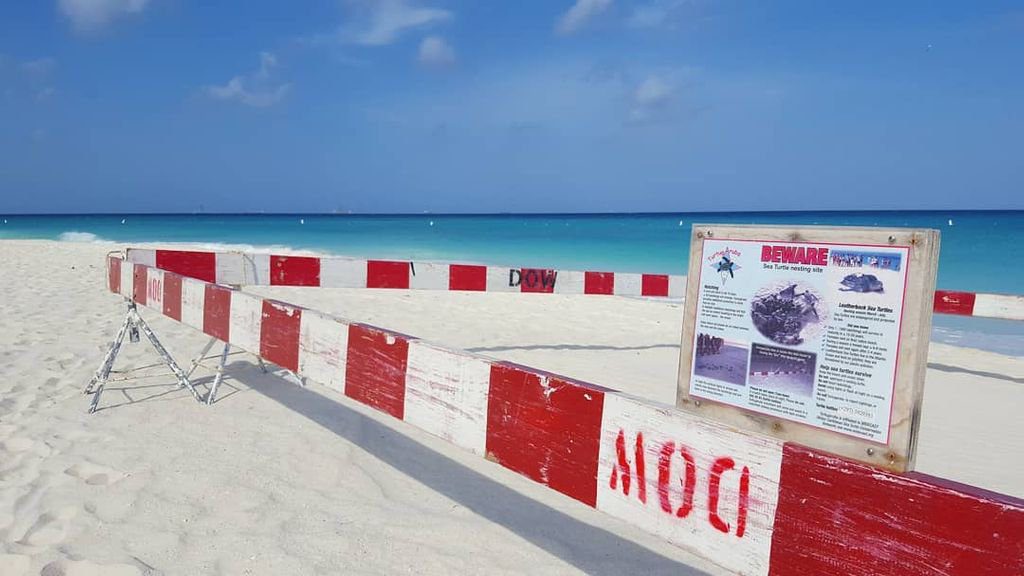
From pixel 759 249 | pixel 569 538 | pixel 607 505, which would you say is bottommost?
pixel 569 538

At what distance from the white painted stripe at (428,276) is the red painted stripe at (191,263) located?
5.29 feet

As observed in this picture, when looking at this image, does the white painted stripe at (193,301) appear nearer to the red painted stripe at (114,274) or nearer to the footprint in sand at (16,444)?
the footprint in sand at (16,444)

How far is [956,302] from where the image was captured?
24.8 ft

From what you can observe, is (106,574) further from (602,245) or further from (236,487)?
(602,245)

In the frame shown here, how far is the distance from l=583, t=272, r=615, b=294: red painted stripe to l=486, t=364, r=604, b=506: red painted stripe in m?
4.86

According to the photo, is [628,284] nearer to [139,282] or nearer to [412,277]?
[412,277]

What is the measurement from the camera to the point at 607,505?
171 centimetres

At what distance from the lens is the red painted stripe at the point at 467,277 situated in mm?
6039

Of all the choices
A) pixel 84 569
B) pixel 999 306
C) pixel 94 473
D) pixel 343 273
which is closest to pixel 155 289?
pixel 94 473

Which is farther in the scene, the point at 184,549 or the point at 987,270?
the point at 987,270

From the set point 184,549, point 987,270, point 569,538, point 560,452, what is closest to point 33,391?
point 184,549

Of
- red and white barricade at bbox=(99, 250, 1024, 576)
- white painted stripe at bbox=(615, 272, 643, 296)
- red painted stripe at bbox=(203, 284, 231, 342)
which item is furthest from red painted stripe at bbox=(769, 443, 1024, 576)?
white painted stripe at bbox=(615, 272, 643, 296)

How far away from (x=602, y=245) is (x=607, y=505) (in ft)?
145

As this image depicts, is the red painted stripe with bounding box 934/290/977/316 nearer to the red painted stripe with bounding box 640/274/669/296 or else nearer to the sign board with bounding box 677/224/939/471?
the red painted stripe with bounding box 640/274/669/296
